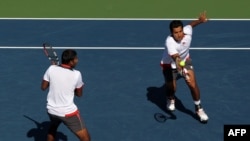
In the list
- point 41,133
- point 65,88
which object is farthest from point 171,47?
point 41,133

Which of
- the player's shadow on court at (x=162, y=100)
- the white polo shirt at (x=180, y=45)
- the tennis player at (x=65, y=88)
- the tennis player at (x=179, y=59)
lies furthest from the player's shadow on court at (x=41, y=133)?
the white polo shirt at (x=180, y=45)

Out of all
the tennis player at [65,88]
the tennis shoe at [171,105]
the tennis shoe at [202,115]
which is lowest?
the tennis shoe at [202,115]

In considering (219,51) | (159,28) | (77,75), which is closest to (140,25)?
(159,28)

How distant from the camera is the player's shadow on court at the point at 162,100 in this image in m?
10.2

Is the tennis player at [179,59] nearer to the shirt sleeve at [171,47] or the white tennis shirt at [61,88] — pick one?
the shirt sleeve at [171,47]

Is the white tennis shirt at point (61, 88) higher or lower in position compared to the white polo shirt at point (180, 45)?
lower

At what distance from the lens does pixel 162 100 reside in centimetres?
1073

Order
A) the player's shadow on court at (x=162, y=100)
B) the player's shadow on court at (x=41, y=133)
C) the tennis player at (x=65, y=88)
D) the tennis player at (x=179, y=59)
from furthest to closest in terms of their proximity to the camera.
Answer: the player's shadow on court at (x=162, y=100), the player's shadow on court at (x=41, y=133), the tennis player at (x=179, y=59), the tennis player at (x=65, y=88)

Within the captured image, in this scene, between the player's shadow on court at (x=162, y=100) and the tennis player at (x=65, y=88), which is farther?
the player's shadow on court at (x=162, y=100)

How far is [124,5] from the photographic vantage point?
1571 cm

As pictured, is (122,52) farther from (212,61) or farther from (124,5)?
(124,5)

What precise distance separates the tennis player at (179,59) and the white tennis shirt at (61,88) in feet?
6.98

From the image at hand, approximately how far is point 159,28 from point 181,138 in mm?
5318

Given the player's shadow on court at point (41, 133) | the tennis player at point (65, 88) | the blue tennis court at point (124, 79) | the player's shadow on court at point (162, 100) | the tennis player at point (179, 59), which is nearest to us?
the tennis player at point (65, 88)
